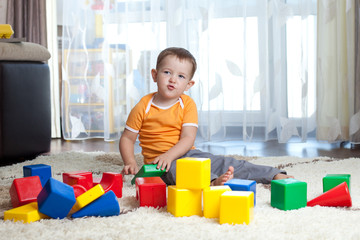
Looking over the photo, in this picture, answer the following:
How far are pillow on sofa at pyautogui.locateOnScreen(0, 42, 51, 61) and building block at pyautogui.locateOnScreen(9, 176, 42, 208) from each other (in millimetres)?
942

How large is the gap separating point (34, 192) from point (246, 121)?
1.68 m

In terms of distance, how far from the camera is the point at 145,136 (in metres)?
1.52

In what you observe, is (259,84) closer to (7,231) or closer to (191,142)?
(191,142)

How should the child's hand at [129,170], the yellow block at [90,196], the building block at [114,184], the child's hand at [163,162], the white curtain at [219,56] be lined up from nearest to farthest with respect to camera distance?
the yellow block at [90,196]
the building block at [114,184]
the child's hand at [163,162]
the child's hand at [129,170]
the white curtain at [219,56]

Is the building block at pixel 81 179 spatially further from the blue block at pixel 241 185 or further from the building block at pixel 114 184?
the blue block at pixel 241 185

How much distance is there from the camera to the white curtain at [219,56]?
2.56 meters

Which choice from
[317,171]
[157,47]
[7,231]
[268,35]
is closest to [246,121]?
[268,35]

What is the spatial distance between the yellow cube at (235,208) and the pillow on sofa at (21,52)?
1322mm

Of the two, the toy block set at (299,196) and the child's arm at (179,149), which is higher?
the child's arm at (179,149)

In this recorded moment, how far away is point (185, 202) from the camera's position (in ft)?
3.34

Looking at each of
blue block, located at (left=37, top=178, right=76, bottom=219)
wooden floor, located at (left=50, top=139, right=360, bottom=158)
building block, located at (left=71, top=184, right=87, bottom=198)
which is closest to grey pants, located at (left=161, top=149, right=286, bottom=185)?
building block, located at (left=71, top=184, right=87, bottom=198)

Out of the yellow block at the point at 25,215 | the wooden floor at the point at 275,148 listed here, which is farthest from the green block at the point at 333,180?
the wooden floor at the point at 275,148

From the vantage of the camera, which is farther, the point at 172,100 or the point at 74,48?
the point at 74,48

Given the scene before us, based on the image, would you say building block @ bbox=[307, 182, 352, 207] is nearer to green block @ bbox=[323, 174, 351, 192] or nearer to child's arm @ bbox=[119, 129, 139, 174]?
green block @ bbox=[323, 174, 351, 192]
